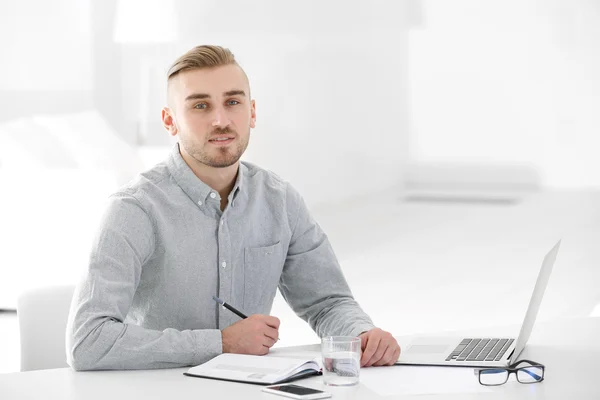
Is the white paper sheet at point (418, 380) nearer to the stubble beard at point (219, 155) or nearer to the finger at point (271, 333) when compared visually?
the finger at point (271, 333)

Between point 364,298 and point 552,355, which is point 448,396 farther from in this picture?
point 364,298

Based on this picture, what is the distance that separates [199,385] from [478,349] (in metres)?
0.49

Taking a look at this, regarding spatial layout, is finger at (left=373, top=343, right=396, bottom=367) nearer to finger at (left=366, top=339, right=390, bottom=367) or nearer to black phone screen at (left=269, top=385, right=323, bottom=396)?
finger at (left=366, top=339, right=390, bottom=367)

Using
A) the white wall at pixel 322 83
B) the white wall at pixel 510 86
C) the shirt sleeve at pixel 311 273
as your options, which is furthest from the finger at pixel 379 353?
the white wall at pixel 510 86

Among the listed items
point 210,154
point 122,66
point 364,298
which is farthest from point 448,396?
point 122,66

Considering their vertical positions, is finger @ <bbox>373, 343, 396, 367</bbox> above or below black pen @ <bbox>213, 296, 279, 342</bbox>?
below

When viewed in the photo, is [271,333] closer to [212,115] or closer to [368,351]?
[368,351]

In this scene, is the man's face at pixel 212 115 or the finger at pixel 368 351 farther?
the man's face at pixel 212 115

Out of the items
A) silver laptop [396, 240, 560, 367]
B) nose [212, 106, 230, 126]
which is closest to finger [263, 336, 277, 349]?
silver laptop [396, 240, 560, 367]

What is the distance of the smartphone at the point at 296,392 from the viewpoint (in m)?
1.32

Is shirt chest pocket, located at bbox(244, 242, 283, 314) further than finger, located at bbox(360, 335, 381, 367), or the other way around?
shirt chest pocket, located at bbox(244, 242, 283, 314)

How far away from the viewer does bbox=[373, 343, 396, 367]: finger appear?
155 centimetres

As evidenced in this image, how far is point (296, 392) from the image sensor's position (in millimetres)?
1338

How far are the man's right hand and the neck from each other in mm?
349
